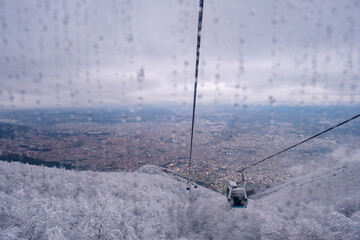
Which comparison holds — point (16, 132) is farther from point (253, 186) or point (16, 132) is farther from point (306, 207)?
point (306, 207)

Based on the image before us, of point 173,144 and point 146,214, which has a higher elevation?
point 146,214

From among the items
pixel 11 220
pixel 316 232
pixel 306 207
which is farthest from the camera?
pixel 306 207

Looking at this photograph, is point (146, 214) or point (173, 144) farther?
point (173, 144)

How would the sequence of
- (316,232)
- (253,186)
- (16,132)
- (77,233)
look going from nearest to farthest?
1. (77,233)
2. (316,232)
3. (253,186)
4. (16,132)

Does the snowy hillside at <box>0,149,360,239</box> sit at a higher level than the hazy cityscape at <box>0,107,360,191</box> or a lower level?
higher

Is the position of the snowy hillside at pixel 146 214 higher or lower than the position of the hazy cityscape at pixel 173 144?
higher

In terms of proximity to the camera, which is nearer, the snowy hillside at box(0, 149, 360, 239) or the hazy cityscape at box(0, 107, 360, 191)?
the snowy hillside at box(0, 149, 360, 239)

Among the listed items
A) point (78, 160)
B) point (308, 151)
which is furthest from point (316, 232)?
point (308, 151)

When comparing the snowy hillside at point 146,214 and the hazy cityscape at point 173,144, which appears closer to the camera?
the snowy hillside at point 146,214
